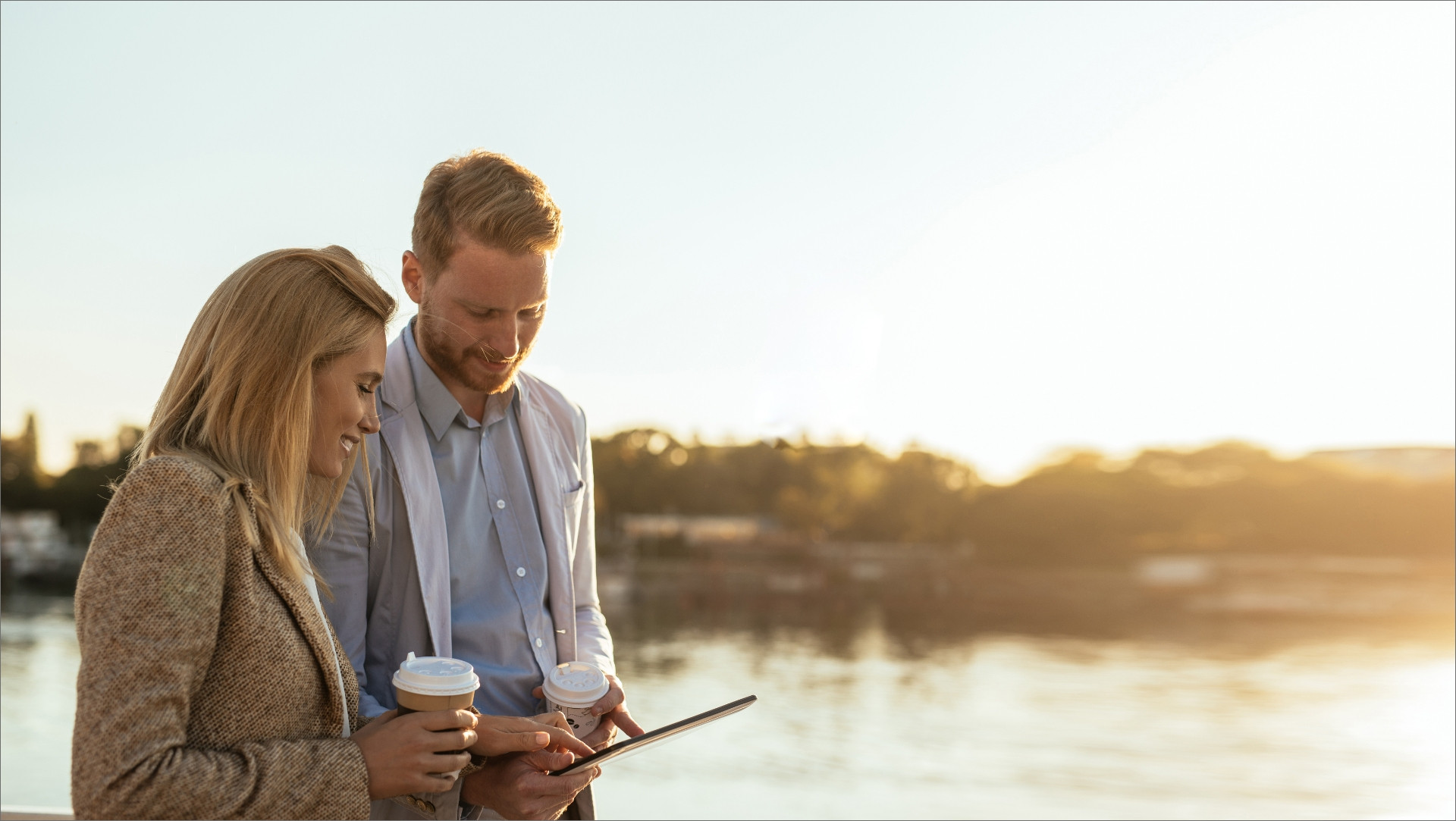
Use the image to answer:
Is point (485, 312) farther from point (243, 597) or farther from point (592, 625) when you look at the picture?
point (243, 597)

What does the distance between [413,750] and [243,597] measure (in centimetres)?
19

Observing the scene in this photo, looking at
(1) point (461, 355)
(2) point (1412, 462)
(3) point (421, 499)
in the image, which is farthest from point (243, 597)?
(2) point (1412, 462)

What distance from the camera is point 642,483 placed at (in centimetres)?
2364

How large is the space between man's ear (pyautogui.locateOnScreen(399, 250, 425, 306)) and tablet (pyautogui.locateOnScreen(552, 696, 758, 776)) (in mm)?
621

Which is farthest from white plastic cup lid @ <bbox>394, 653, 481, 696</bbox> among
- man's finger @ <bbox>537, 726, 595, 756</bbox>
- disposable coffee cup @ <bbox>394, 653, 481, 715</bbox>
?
man's finger @ <bbox>537, 726, 595, 756</bbox>

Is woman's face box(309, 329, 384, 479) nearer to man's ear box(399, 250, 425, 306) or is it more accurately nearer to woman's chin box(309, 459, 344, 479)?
woman's chin box(309, 459, 344, 479)

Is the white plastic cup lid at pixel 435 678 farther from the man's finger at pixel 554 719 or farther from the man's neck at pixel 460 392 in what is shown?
the man's neck at pixel 460 392

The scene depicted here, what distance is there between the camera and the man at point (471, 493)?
1.21 m

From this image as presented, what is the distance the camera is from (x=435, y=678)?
0.92m

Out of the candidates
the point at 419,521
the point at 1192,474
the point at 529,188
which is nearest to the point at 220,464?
the point at 419,521

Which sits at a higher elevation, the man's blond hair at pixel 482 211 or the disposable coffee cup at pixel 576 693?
the man's blond hair at pixel 482 211

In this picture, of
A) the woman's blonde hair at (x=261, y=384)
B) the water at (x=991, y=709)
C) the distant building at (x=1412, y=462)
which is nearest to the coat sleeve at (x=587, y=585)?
the woman's blonde hair at (x=261, y=384)

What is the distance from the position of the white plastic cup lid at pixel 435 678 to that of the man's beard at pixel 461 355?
424mm

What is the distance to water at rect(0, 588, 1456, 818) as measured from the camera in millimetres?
22078
